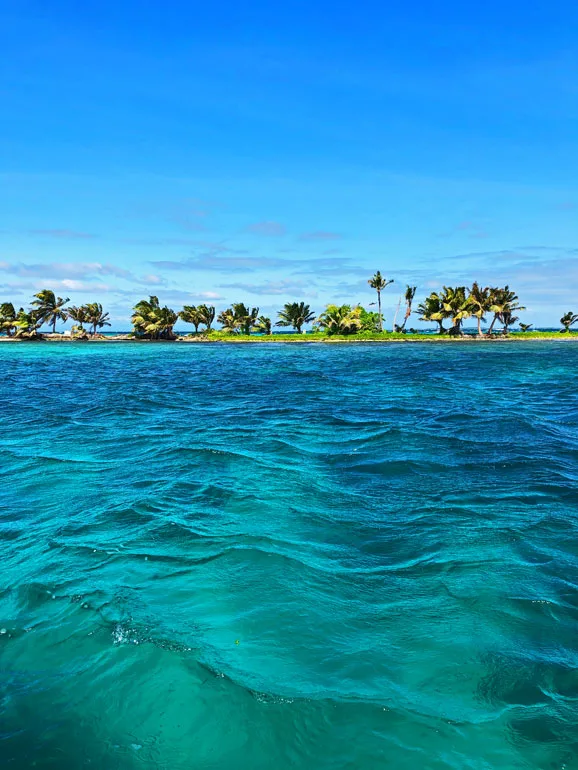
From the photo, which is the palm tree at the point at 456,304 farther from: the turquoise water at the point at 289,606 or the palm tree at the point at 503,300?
the turquoise water at the point at 289,606

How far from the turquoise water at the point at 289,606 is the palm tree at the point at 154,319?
4269 inches

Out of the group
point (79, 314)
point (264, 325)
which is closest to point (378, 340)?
point (264, 325)

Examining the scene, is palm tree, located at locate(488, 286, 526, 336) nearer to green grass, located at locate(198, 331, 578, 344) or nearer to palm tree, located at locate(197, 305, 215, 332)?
green grass, located at locate(198, 331, 578, 344)

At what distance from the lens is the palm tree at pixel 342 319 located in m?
112

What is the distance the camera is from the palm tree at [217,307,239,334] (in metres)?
127

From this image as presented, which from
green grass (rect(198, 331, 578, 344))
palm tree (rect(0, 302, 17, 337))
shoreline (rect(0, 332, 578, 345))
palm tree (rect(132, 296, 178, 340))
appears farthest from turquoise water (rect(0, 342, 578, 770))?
palm tree (rect(0, 302, 17, 337))

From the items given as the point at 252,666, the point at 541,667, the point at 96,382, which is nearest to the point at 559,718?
the point at 541,667

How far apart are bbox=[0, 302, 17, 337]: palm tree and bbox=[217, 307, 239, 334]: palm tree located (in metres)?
48.2

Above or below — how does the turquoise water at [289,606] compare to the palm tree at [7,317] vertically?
below

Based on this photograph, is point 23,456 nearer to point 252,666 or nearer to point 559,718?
point 252,666

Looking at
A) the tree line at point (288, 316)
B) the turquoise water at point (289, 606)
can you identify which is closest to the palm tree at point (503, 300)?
the tree line at point (288, 316)

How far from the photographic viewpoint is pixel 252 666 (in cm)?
534

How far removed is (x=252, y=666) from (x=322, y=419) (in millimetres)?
15220

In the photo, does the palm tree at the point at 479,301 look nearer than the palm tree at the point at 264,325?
Yes
